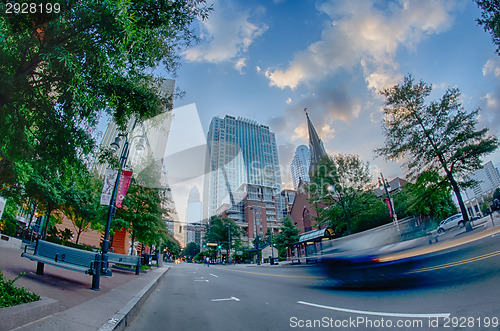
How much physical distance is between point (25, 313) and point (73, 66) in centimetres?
427

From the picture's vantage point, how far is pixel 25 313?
333cm

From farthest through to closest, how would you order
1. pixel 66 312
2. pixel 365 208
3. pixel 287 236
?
pixel 287 236 < pixel 365 208 < pixel 66 312

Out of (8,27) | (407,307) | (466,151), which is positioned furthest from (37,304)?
(466,151)

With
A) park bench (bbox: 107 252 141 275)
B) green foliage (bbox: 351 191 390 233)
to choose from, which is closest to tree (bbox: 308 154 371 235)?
green foliage (bbox: 351 191 390 233)

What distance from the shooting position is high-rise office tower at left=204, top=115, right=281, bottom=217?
13888 centimetres

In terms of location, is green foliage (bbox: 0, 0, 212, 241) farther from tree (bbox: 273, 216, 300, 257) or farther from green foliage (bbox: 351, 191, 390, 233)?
tree (bbox: 273, 216, 300, 257)

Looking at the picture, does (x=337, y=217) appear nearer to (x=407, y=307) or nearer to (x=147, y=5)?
(x=407, y=307)

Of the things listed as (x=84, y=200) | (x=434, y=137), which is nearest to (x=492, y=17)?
(x=434, y=137)

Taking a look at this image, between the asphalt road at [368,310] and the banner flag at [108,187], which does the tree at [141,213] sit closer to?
the banner flag at [108,187]

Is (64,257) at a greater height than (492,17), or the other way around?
(492,17)

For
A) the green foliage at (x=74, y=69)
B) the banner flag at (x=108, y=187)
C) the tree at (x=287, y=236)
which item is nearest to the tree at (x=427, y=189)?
the tree at (x=287, y=236)

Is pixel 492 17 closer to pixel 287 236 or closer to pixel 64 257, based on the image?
pixel 64 257

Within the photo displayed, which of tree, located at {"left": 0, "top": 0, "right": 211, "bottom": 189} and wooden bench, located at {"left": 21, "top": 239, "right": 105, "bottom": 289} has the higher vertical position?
tree, located at {"left": 0, "top": 0, "right": 211, "bottom": 189}

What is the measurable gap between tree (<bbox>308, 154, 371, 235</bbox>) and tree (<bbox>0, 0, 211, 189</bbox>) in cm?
2571
